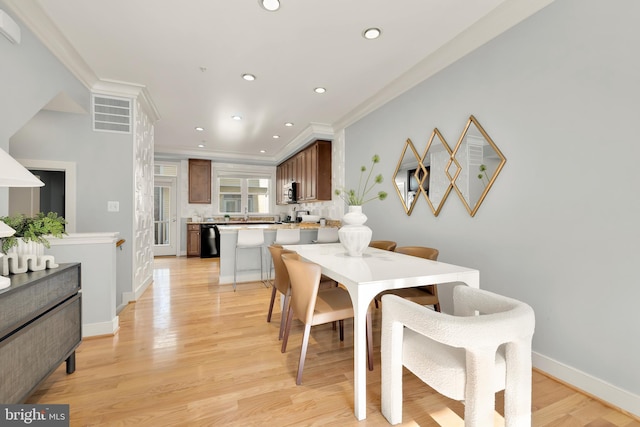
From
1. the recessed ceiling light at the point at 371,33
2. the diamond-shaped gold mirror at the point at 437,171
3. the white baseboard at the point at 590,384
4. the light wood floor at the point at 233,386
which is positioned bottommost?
the light wood floor at the point at 233,386

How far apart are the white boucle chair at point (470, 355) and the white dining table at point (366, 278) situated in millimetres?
122

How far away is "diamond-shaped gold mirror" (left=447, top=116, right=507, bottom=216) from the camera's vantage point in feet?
7.49

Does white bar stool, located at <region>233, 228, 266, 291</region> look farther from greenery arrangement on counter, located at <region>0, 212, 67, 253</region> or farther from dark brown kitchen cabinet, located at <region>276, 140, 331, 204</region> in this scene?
greenery arrangement on counter, located at <region>0, 212, 67, 253</region>

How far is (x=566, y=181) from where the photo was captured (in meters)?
1.81

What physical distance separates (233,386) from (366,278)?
1137mm

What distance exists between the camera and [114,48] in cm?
260

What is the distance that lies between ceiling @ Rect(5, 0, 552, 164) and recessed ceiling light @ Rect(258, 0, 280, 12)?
0.12 ft

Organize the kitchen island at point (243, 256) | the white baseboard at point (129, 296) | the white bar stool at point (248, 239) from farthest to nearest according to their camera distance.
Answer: the kitchen island at point (243, 256)
the white bar stool at point (248, 239)
the white baseboard at point (129, 296)

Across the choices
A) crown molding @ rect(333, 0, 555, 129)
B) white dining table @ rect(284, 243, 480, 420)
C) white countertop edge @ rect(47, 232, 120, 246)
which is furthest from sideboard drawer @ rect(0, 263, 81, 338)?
crown molding @ rect(333, 0, 555, 129)

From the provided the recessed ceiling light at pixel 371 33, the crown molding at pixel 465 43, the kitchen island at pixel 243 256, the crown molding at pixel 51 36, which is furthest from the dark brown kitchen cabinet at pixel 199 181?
the recessed ceiling light at pixel 371 33

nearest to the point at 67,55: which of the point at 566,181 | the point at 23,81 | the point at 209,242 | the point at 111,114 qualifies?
the point at 23,81

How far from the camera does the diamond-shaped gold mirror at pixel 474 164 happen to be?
228cm

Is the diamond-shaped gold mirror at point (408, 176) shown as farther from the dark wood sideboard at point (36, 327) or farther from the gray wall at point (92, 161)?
the gray wall at point (92, 161)

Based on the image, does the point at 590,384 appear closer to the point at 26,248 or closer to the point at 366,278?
the point at 366,278
